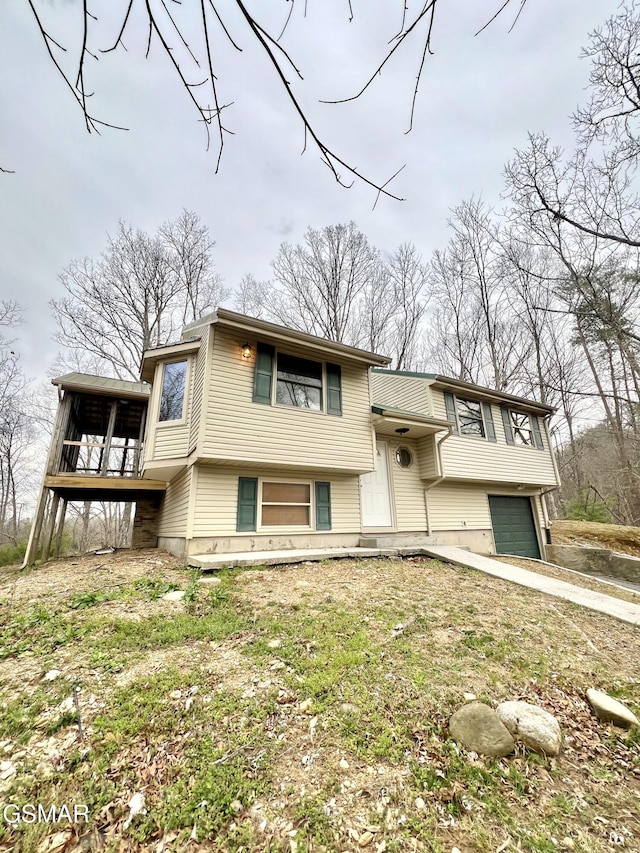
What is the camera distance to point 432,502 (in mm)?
9906

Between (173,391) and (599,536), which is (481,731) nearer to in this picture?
(173,391)

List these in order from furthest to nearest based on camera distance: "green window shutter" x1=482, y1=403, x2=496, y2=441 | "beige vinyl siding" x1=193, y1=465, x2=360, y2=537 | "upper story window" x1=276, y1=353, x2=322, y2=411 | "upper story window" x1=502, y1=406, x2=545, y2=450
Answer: "upper story window" x1=502, y1=406, x2=545, y2=450, "green window shutter" x1=482, y1=403, x2=496, y2=441, "upper story window" x1=276, y1=353, x2=322, y2=411, "beige vinyl siding" x1=193, y1=465, x2=360, y2=537

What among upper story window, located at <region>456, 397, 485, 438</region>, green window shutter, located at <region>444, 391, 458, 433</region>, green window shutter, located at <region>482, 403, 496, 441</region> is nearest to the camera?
green window shutter, located at <region>444, 391, 458, 433</region>

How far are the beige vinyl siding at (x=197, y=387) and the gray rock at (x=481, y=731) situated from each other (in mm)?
5675

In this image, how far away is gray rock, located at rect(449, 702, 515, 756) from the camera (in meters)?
1.92

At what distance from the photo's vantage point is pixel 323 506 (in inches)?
314

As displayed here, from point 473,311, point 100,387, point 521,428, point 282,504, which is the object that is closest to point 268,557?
point 282,504

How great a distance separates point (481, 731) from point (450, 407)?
370 inches

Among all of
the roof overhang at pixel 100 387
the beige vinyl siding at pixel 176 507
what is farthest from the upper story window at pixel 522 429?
the roof overhang at pixel 100 387

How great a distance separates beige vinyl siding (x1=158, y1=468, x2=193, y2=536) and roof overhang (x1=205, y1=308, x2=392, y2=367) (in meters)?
3.21

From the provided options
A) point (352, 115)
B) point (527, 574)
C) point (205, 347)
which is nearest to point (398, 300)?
point (205, 347)

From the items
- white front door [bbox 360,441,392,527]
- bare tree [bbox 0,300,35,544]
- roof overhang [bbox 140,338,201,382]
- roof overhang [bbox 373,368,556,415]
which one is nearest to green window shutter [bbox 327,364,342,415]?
white front door [bbox 360,441,392,527]

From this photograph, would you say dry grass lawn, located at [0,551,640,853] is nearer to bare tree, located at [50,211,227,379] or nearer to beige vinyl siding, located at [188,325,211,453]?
beige vinyl siding, located at [188,325,211,453]

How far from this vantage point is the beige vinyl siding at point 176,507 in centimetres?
713
